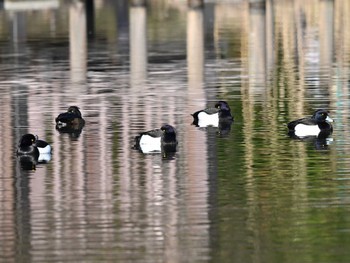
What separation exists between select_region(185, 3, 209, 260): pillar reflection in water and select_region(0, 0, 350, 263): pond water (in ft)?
0.19

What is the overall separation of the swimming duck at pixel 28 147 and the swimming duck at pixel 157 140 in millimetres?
2356

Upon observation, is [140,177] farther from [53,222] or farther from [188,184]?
[53,222]

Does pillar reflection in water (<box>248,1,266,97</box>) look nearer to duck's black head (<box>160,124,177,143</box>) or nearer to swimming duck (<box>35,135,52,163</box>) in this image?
duck's black head (<box>160,124,177,143</box>)

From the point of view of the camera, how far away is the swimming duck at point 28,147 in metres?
31.3

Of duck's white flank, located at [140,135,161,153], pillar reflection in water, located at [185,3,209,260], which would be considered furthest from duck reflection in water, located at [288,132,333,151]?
duck's white flank, located at [140,135,161,153]

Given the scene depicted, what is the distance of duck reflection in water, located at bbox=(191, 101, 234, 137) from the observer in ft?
120

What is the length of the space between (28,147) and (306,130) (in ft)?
21.5

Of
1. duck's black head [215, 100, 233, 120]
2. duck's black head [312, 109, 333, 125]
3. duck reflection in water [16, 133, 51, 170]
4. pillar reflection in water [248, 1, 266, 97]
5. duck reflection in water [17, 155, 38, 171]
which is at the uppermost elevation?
pillar reflection in water [248, 1, 266, 97]

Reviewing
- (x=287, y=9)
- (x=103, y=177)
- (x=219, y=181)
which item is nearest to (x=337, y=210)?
(x=219, y=181)

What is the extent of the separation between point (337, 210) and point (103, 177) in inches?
227

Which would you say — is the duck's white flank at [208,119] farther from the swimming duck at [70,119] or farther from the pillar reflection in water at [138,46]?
the pillar reflection in water at [138,46]

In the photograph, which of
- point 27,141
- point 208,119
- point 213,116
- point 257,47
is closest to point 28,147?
point 27,141

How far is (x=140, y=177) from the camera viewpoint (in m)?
28.4

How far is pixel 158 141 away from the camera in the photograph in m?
32.6
